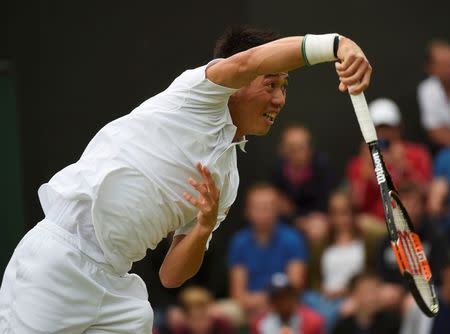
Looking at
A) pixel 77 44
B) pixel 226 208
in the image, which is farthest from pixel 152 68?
pixel 226 208

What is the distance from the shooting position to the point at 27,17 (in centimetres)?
929

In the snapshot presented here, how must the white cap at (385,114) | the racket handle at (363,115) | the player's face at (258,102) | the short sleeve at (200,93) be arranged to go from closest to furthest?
the racket handle at (363,115), the short sleeve at (200,93), the player's face at (258,102), the white cap at (385,114)

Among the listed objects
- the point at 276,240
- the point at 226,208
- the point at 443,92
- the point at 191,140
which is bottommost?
the point at 276,240

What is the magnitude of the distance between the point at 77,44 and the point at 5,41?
23.4 inches

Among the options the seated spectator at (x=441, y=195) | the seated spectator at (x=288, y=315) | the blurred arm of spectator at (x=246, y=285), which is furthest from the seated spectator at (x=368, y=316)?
the seated spectator at (x=441, y=195)

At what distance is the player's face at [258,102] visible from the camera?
4.49m

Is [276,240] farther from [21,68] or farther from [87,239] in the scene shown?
[87,239]

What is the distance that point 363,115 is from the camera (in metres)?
4.23

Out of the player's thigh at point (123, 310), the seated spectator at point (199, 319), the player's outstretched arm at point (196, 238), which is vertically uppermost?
the player's outstretched arm at point (196, 238)

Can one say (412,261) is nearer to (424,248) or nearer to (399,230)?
(399,230)

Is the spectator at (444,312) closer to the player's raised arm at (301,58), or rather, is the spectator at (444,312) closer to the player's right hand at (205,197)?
the player's right hand at (205,197)

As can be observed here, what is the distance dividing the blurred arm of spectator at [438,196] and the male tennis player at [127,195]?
4.04 meters

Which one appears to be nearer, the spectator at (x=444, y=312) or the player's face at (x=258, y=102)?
the player's face at (x=258, y=102)

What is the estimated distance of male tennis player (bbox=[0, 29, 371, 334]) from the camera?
4.36 m
